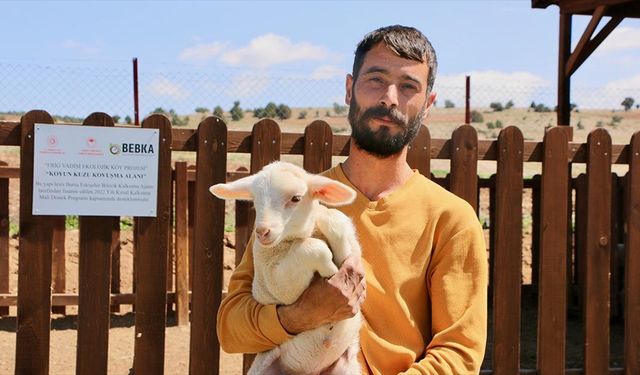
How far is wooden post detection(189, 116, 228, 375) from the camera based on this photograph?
181 inches

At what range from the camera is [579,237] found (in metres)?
8.56

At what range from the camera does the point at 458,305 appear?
2682 mm

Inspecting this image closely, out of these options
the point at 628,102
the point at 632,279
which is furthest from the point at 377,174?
the point at 628,102

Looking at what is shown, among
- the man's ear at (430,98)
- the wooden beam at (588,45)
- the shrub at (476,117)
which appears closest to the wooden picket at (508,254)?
the man's ear at (430,98)

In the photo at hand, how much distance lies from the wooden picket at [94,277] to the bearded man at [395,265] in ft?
6.19

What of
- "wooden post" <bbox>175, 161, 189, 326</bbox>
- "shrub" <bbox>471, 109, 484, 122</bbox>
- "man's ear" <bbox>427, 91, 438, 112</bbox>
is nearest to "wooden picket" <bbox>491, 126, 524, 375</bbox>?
"man's ear" <bbox>427, 91, 438, 112</bbox>

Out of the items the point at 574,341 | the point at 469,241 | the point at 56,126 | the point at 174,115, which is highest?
the point at 174,115

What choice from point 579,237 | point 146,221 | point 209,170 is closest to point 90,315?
point 146,221

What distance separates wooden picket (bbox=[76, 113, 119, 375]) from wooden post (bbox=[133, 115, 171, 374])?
0.19 meters

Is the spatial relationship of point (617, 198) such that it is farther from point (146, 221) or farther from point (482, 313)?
point (482, 313)

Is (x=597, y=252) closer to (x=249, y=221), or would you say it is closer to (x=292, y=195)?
(x=249, y=221)

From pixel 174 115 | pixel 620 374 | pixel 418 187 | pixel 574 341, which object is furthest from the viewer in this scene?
pixel 174 115

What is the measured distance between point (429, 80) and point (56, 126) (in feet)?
8.32

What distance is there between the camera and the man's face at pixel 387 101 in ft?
9.32
